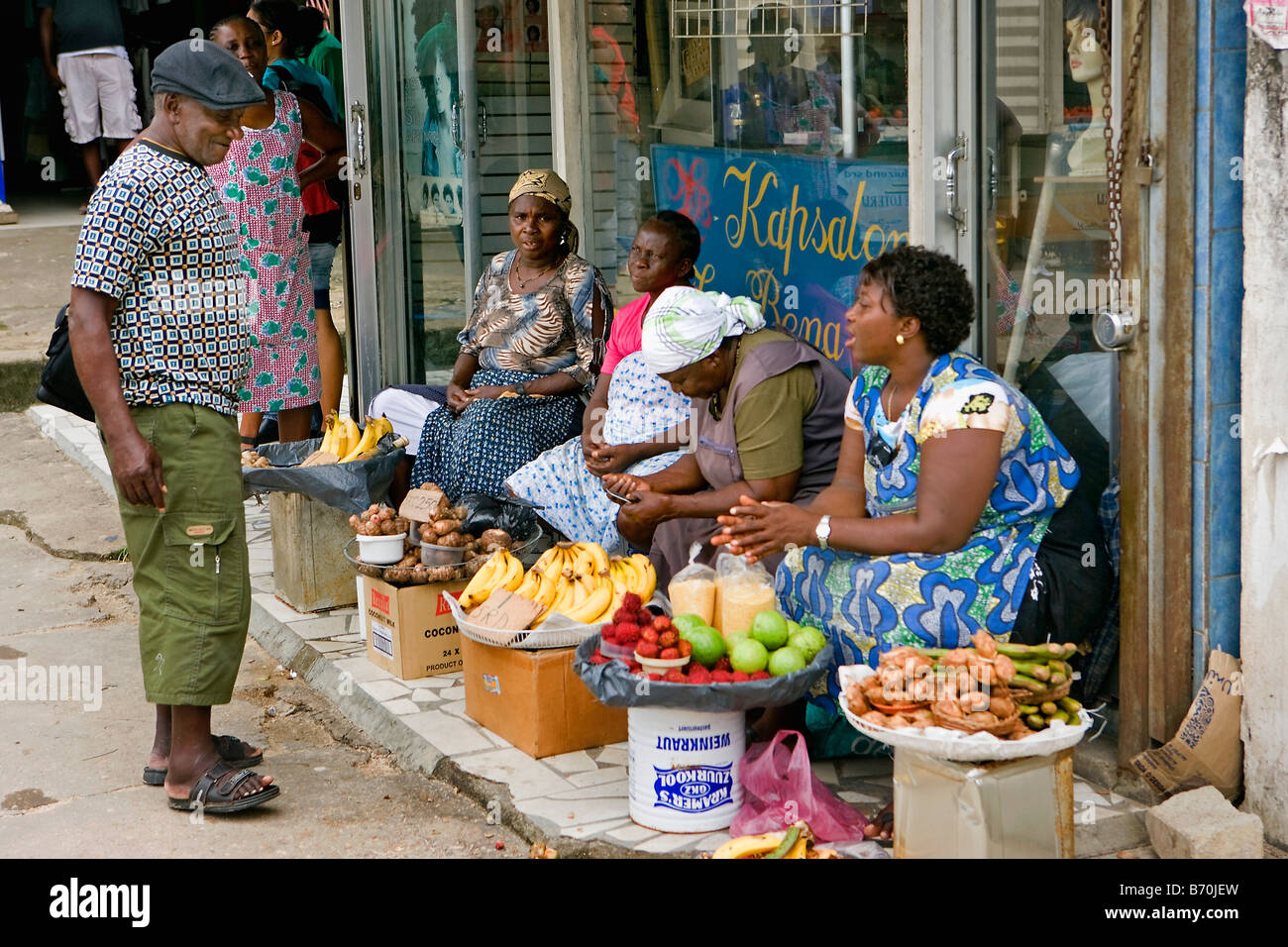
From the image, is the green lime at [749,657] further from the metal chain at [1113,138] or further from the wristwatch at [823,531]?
the metal chain at [1113,138]

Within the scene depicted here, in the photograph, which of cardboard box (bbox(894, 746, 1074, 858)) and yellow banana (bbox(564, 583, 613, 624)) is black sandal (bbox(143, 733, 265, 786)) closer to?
yellow banana (bbox(564, 583, 613, 624))

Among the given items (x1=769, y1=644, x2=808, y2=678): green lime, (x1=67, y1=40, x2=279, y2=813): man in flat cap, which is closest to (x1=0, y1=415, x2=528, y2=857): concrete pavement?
(x1=67, y1=40, x2=279, y2=813): man in flat cap

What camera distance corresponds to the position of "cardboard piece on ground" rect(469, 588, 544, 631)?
4.15 metres

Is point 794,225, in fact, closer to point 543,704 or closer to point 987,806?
point 543,704

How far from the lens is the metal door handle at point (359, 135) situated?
6898 mm

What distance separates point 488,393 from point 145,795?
6.96 ft

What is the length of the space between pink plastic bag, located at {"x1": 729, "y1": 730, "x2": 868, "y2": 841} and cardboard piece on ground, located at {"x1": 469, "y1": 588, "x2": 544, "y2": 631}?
84 centimetres

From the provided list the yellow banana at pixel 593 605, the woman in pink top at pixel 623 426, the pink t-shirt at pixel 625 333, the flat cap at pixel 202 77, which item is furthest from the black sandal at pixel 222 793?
the pink t-shirt at pixel 625 333

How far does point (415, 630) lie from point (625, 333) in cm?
129

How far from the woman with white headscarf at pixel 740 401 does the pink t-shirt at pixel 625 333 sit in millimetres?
842

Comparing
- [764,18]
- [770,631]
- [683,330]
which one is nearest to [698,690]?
[770,631]

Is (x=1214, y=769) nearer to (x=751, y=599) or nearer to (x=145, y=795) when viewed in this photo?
(x=751, y=599)

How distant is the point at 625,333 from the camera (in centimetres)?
A: 520
